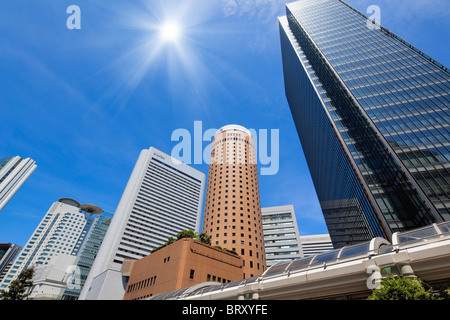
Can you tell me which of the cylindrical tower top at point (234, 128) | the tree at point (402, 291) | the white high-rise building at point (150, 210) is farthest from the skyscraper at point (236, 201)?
the tree at point (402, 291)

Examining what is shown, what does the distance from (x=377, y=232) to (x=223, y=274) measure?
34.8 m

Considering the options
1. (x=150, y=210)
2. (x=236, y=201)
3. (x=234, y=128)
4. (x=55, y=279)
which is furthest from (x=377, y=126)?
(x=55, y=279)

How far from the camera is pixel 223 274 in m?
46.8

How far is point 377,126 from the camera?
4997 centimetres

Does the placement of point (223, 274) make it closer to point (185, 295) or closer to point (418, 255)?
point (185, 295)

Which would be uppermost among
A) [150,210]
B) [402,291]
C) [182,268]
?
[150,210]

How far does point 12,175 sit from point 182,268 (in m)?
178

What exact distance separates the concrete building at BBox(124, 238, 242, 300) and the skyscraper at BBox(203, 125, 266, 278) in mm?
20685

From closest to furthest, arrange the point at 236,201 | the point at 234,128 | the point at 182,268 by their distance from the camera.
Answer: the point at 182,268
the point at 236,201
the point at 234,128

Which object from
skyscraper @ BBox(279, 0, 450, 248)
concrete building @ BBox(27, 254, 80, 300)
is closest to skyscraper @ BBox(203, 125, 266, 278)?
skyscraper @ BBox(279, 0, 450, 248)

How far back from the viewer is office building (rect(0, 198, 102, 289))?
154 metres

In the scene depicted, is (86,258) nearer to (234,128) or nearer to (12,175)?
(12,175)

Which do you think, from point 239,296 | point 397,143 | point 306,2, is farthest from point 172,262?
point 306,2

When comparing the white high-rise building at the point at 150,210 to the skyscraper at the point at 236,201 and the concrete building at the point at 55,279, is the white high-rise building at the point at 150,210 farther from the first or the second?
the skyscraper at the point at 236,201
